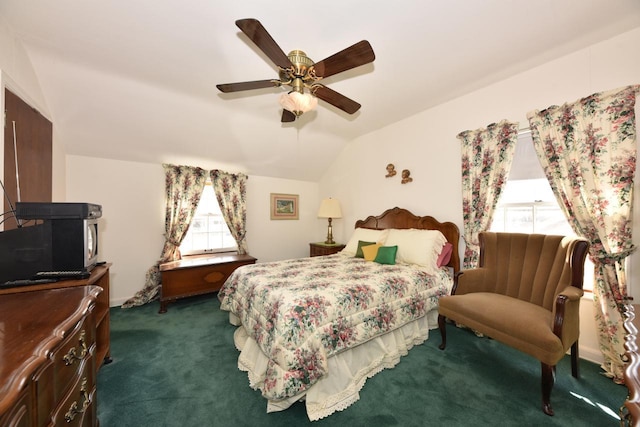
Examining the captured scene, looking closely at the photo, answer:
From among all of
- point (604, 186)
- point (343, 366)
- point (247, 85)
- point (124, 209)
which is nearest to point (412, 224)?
point (604, 186)

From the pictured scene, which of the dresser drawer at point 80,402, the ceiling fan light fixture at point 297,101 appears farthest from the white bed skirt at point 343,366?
the ceiling fan light fixture at point 297,101

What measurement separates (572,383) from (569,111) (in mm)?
2223

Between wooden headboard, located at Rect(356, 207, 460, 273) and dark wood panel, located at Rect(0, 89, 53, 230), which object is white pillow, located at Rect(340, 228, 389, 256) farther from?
dark wood panel, located at Rect(0, 89, 53, 230)

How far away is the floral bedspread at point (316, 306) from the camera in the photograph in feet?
5.12

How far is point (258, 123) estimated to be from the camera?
3.51 meters

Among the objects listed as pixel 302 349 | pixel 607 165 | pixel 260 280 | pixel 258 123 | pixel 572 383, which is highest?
pixel 258 123

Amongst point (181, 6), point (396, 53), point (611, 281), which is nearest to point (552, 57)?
point (396, 53)

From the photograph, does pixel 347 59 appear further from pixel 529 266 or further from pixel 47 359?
pixel 529 266

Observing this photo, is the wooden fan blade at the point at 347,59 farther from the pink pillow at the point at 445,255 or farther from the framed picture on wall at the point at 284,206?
the framed picture on wall at the point at 284,206

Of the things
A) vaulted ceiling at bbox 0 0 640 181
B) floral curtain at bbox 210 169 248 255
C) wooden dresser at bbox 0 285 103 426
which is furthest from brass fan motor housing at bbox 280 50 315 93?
floral curtain at bbox 210 169 248 255

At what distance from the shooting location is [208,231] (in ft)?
13.5

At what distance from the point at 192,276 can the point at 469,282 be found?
336cm

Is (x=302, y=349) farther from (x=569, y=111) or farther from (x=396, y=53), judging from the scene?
(x=569, y=111)

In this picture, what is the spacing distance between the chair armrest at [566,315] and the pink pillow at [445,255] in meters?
1.14
